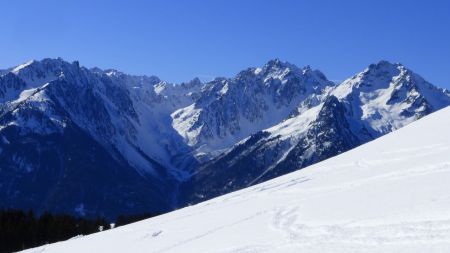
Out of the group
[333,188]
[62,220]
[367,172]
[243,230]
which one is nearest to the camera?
[243,230]

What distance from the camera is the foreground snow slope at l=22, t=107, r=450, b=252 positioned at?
73.6 ft

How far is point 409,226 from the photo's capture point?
22.3 metres

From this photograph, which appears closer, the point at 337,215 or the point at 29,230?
the point at 337,215

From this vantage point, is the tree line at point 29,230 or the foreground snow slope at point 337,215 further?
the tree line at point 29,230

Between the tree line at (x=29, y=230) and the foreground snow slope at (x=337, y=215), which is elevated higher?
the tree line at (x=29, y=230)

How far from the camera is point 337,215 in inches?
1099

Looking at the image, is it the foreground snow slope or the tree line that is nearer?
the foreground snow slope

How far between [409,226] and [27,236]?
81780mm

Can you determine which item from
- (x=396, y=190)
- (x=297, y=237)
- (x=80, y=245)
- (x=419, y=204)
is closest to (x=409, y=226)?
(x=419, y=204)

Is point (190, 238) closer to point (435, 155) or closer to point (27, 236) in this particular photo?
point (435, 155)

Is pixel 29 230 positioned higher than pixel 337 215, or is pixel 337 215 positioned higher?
pixel 29 230

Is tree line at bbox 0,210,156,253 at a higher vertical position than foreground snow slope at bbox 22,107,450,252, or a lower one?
higher

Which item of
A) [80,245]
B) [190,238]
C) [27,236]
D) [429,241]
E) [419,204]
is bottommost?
[429,241]

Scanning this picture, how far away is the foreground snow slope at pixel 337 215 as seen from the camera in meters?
22.4
